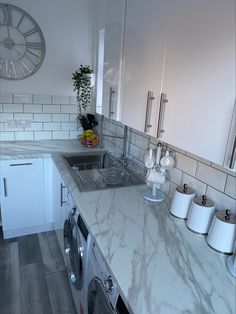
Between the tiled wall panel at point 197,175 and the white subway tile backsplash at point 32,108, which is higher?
the white subway tile backsplash at point 32,108

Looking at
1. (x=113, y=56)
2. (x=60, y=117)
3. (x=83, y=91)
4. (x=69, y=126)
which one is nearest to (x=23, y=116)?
(x=60, y=117)

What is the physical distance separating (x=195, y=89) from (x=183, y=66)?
111 mm

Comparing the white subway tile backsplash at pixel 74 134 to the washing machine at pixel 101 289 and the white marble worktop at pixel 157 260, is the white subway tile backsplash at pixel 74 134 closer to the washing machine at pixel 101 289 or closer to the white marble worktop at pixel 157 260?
the white marble worktop at pixel 157 260

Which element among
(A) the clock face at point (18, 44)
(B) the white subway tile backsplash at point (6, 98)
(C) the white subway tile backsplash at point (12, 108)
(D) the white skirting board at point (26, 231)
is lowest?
(D) the white skirting board at point (26, 231)

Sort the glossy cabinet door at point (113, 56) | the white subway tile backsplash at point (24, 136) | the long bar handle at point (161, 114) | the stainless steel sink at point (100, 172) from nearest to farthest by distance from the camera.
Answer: the long bar handle at point (161, 114), the glossy cabinet door at point (113, 56), the stainless steel sink at point (100, 172), the white subway tile backsplash at point (24, 136)

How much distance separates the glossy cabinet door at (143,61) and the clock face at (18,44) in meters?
1.30

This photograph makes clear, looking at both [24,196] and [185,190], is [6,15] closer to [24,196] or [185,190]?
[24,196]

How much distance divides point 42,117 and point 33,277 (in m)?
1.45

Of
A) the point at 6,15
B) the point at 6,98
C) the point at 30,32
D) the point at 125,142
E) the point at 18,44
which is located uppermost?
the point at 6,15

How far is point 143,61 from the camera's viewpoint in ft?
3.75

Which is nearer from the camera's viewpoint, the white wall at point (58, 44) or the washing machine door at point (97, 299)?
the washing machine door at point (97, 299)

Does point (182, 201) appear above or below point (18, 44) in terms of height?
below

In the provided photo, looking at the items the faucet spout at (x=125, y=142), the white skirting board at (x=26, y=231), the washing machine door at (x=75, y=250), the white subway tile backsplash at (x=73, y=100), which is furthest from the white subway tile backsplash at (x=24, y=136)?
the washing machine door at (x=75, y=250)

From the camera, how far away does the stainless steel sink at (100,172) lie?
164cm
